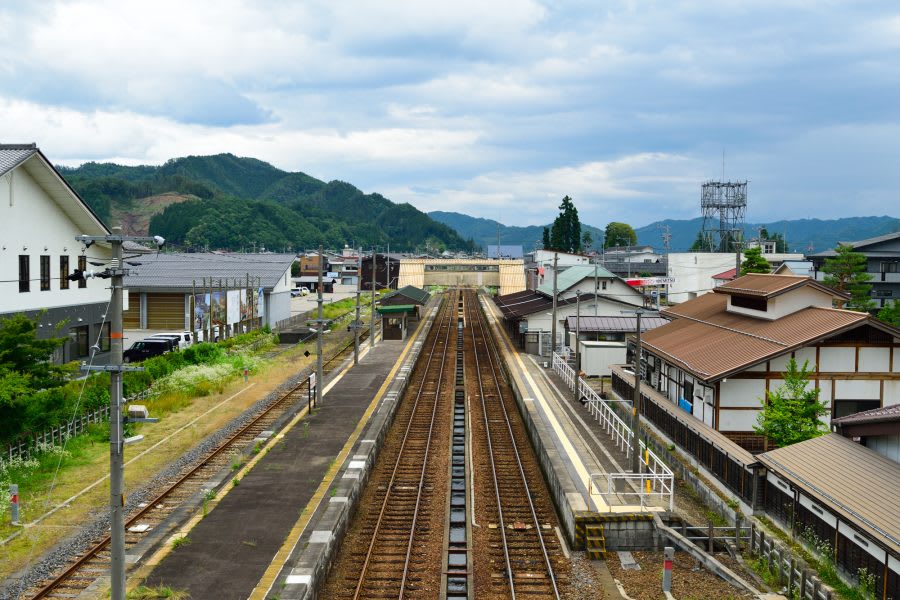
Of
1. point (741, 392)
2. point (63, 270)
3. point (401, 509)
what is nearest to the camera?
point (401, 509)

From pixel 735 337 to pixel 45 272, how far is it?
25.6 meters

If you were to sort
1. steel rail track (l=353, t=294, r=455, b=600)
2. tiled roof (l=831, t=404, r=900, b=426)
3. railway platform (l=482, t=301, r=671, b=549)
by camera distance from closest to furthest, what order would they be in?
tiled roof (l=831, t=404, r=900, b=426), steel rail track (l=353, t=294, r=455, b=600), railway platform (l=482, t=301, r=671, b=549)

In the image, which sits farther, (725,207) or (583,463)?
(725,207)

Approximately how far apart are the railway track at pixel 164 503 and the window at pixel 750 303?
17.1 m

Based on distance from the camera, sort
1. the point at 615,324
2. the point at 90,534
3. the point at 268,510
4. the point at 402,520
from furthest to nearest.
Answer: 1. the point at 615,324
2. the point at 402,520
3. the point at 268,510
4. the point at 90,534

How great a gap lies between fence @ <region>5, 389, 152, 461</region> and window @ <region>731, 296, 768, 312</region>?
2173 cm

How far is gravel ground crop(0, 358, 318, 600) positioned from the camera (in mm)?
12047

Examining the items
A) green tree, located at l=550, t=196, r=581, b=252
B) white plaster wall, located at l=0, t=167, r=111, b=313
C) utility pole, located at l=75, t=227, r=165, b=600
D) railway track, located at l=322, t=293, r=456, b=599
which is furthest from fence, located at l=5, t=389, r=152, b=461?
green tree, located at l=550, t=196, r=581, b=252

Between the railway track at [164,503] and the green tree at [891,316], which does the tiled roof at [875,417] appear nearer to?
the railway track at [164,503]

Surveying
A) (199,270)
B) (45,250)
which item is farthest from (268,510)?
(199,270)

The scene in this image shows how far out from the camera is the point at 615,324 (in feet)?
120

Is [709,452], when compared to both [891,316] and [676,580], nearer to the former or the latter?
[676,580]

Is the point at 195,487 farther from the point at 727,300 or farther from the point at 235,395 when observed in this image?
the point at 727,300

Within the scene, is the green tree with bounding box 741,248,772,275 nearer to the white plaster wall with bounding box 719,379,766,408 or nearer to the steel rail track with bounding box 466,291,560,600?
the steel rail track with bounding box 466,291,560,600
